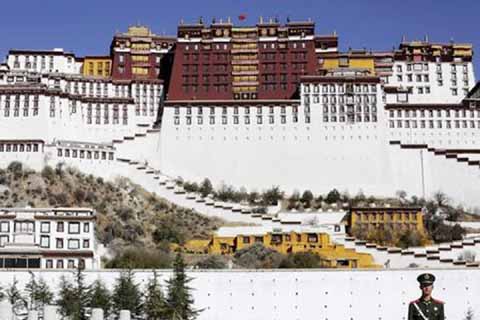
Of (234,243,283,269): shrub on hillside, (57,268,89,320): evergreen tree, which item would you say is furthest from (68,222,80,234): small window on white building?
(234,243,283,269): shrub on hillside

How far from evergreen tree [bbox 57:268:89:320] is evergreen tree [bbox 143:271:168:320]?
295 centimetres

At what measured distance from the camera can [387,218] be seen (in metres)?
61.2

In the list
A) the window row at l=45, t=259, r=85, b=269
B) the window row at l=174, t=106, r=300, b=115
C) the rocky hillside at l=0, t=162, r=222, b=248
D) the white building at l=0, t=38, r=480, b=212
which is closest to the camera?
the window row at l=45, t=259, r=85, b=269

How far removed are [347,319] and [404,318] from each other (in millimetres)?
2960

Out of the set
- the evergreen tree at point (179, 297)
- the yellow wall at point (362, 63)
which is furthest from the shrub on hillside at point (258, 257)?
the yellow wall at point (362, 63)

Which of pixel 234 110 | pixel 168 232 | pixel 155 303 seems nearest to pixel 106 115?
pixel 234 110

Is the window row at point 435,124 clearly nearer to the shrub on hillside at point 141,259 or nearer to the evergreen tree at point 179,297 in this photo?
the shrub on hillside at point 141,259

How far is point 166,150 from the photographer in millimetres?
70000

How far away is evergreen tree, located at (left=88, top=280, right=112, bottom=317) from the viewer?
129 feet

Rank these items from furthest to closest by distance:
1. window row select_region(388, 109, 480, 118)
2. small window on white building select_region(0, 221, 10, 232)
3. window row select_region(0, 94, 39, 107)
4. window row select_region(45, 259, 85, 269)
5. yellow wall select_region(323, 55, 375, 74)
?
1. yellow wall select_region(323, 55, 375, 74)
2. window row select_region(388, 109, 480, 118)
3. window row select_region(0, 94, 39, 107)
4. small window on white building select_region(0, 221, 10, 232)
5. window row select_region(45, 259, 85, 269)

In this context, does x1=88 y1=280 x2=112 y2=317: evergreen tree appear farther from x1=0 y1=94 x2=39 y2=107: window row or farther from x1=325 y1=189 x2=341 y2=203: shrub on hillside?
x1=0 y1=94 x2=39 y2=107: window row

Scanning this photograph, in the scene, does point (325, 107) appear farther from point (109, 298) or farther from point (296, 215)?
point (109, 298)

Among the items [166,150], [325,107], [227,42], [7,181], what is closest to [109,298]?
[7,181]

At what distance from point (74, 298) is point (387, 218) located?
2935 cm
